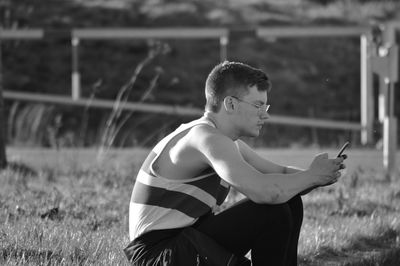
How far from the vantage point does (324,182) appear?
12.5 ft

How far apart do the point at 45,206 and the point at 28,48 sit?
1059cm

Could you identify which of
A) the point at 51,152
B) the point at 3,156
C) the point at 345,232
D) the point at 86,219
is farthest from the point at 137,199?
the point at 51,152

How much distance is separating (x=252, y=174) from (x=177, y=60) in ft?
40.6

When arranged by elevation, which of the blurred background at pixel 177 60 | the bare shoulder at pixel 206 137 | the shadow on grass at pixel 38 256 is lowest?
the blurred background at pixel 177 60

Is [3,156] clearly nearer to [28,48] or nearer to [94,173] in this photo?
[94,173]

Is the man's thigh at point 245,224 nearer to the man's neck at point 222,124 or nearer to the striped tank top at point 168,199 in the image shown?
the striped tank top at point 168,199

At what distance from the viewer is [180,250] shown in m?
Result: 3.77

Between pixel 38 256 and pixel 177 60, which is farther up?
→ pixel 38 256

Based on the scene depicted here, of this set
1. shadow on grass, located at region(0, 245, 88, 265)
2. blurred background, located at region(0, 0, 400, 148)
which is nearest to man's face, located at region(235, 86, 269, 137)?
shadow on grass, located at region(0, 245, 88, 265)

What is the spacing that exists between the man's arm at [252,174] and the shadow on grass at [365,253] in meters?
1.20

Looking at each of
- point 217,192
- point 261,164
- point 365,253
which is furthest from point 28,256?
point 365,253

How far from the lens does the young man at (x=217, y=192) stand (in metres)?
3.75

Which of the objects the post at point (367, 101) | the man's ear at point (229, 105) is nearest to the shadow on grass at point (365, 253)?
the man's ear at point (229, 105)

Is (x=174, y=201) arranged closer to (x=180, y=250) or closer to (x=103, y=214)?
(x=180, y=250)
